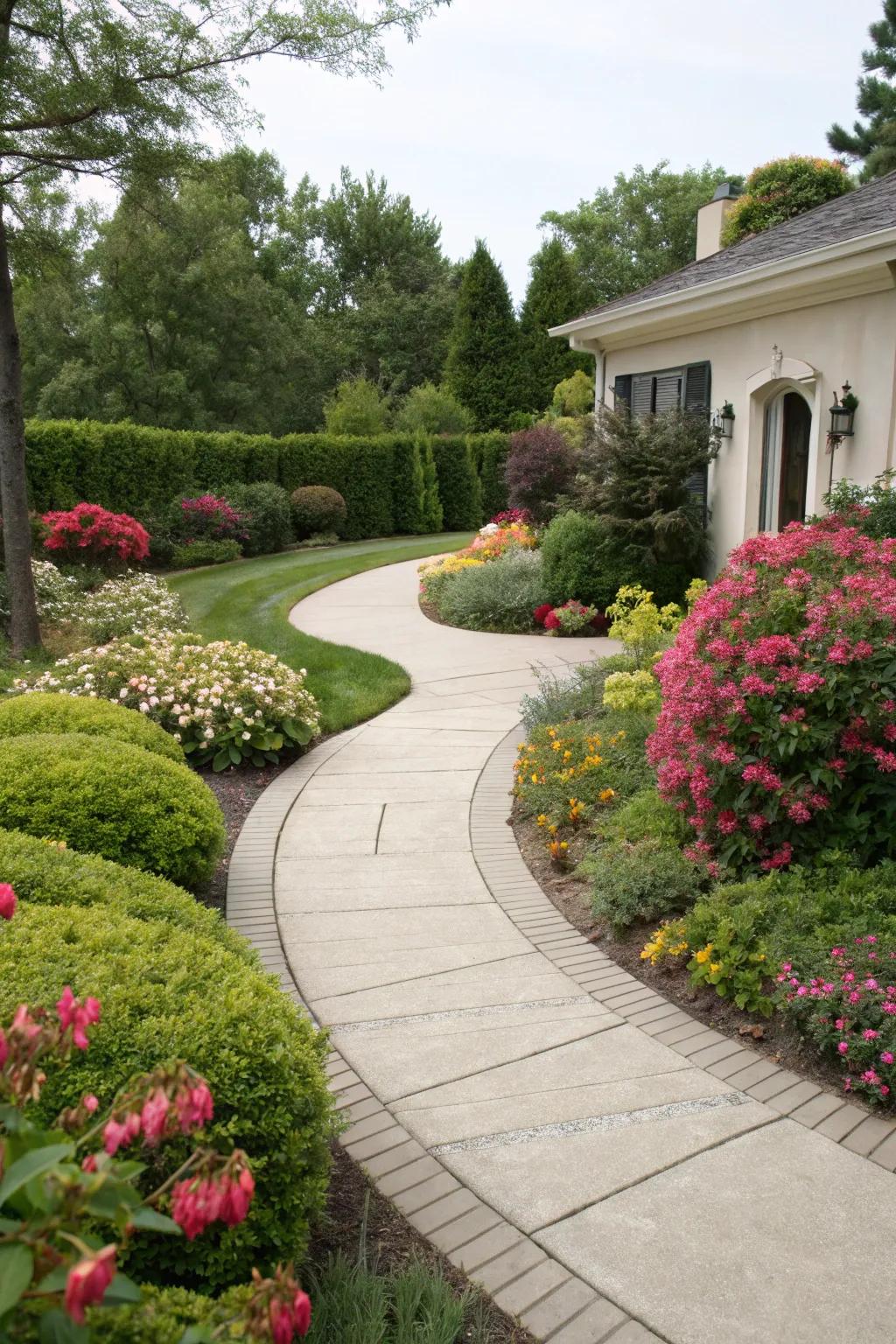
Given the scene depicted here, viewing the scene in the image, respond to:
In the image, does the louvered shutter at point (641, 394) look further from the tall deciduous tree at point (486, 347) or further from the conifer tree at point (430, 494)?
the tall deciduous tree at point (486, 347)

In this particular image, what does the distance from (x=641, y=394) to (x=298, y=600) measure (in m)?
5.38

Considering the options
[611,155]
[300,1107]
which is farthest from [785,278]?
[611,155]

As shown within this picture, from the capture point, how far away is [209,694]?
661 centimetres

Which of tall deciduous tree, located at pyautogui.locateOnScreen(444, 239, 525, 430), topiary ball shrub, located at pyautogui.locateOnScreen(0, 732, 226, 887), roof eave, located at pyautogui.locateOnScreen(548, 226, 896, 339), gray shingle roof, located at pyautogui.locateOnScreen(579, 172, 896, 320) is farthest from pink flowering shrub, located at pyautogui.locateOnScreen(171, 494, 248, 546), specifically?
tall deciduous tree, located at pyautogui.locateOnScreen(444, 239, 525, 430)

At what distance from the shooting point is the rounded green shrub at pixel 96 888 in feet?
9.95

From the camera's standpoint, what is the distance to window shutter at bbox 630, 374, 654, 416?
12391 millimetres

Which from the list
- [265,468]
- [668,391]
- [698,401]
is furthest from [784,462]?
[265,468]

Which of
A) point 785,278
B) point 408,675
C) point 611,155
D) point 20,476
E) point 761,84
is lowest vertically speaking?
point 408,675

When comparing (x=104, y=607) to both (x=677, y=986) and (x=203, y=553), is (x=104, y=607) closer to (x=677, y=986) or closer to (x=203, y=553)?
(x=203, y=553)

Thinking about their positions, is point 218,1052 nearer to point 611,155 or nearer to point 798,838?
point 798,838

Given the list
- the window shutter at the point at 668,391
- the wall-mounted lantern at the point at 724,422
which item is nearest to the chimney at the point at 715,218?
the window shutter at the point at 668,391

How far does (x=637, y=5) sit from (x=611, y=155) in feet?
120

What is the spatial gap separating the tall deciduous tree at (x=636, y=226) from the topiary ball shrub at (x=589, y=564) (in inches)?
1264

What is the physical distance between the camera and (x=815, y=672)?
13.2 ft
